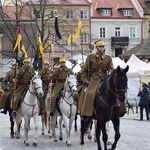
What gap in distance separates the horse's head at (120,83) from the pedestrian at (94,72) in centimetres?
113

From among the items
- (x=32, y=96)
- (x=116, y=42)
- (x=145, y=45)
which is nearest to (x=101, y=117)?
(x=32, y=96)

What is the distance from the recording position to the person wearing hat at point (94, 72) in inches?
542

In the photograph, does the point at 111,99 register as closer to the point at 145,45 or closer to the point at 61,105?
the point at 61,105

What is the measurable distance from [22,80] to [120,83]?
6.11 meters

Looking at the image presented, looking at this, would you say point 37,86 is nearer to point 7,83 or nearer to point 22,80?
point 22,80

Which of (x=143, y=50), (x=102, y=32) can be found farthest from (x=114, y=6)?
(x=143, y=50)

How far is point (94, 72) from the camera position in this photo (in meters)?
14.2

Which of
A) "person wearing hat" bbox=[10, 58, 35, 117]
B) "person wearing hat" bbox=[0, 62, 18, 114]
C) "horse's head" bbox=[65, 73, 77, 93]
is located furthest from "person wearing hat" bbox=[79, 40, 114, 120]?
"person wearing hat" bbox=[0, 62, 18, 114]

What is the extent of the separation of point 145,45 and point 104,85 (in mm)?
34749

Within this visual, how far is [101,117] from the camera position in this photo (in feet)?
43.8

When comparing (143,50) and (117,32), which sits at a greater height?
(117,32)

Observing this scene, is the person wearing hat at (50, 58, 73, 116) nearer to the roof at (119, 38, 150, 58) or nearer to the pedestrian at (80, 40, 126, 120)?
the pedestrian at (80, 40, 126, 120)

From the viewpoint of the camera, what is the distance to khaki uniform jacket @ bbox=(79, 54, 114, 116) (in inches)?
542

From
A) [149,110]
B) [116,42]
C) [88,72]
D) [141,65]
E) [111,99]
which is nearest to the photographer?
[111,99]
